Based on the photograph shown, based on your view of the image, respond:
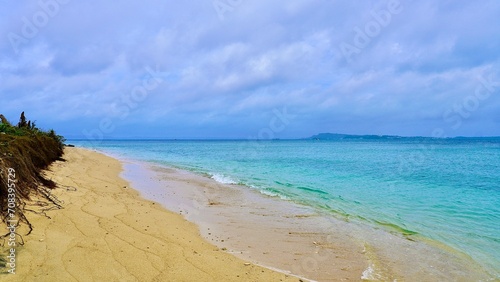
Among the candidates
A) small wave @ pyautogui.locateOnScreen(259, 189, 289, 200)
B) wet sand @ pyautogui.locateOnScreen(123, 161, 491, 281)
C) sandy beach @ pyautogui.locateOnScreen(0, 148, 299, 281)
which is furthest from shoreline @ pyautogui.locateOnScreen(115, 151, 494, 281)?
small wave @ pyautogui.locateOnScreen(259, 189, 289, 200)

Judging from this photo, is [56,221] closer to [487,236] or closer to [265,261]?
[265,261]

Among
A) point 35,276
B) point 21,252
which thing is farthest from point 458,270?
point 21,252

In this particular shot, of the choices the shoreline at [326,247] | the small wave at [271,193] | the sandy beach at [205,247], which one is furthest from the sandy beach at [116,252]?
the small wave at [271,193]

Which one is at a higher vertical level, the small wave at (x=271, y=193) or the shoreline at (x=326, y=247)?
the shoreline at (x=326, y=247)

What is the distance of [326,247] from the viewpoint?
798 cm

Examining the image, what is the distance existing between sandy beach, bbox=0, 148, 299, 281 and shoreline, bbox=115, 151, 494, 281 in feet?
2.51

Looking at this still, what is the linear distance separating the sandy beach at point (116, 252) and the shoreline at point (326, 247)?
2.51 feet

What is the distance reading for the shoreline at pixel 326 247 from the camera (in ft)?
21.7

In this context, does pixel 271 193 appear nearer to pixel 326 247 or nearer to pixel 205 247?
pixel 326 247

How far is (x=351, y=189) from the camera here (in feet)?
61.2

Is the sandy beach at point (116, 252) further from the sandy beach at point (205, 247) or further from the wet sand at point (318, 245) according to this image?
the wet sand at point (318, 245)

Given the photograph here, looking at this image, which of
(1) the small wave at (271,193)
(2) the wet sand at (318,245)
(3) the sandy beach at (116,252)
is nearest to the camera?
(3) the sandy beach at (116,252)

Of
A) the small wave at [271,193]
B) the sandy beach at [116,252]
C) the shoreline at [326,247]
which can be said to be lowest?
the small wave at [271,193]

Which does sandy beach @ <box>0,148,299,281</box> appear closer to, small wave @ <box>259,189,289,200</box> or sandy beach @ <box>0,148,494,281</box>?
sandy beach @ <box>0,148,494,281</box>
